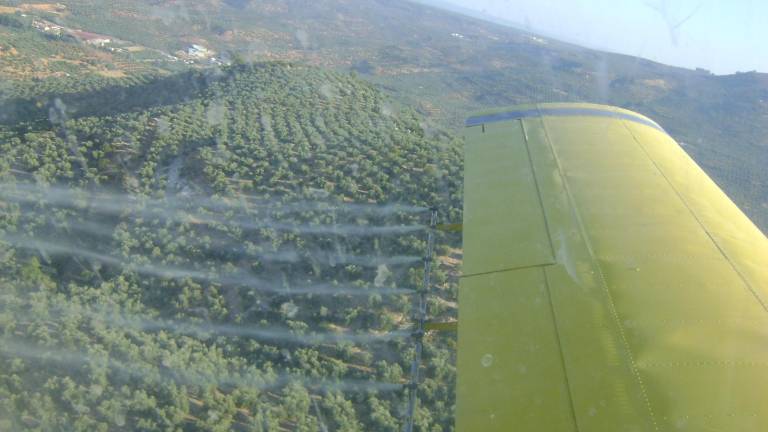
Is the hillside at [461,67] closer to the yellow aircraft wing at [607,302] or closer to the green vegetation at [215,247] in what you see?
the green vegetation at [215,247]

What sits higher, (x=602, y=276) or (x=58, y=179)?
(x=602, y=276)

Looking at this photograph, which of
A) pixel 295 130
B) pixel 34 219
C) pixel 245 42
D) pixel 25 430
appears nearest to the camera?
pixel 25 430

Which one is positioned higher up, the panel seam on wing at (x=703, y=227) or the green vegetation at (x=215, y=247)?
the panel seam on wing at (x=703, y=227)

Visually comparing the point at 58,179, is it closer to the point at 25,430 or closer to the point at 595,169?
the point at 25,430

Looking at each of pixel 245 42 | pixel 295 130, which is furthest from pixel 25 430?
pixel 245 42

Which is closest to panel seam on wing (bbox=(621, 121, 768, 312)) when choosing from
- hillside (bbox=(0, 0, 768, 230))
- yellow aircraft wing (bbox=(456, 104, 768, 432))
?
yellow aircraft wing (bbox=(456, 104, 768, 432))

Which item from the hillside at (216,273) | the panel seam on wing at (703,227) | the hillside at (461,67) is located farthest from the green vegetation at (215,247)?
the hillside at (461,67)

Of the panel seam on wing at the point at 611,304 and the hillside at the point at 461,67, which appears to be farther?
the hillside at the point at 461,67

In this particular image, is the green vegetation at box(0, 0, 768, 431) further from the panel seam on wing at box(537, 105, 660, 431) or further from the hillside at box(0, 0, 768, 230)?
the hillside at box(0, 0, 768, 230)
